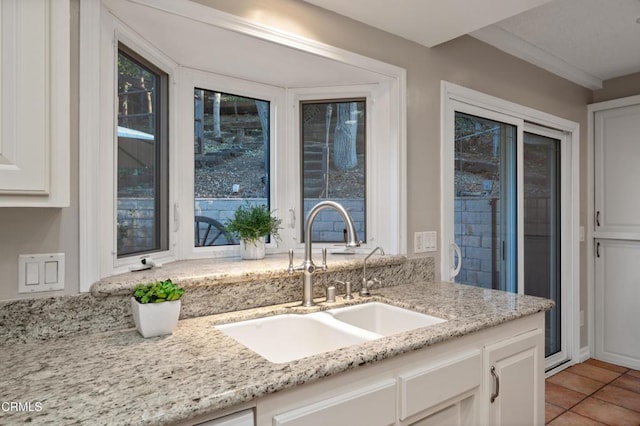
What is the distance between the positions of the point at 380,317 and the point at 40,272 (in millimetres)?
1278

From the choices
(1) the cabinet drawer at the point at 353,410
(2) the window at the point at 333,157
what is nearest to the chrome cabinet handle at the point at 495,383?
(1) the cabinet drawer at the point at 353,410

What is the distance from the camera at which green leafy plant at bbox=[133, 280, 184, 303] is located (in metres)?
1.20

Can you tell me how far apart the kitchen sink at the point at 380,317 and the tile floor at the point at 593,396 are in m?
1.52

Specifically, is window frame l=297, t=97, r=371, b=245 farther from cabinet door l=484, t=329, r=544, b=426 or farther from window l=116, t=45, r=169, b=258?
cabinet door l=484, t=329, r=544, b=426

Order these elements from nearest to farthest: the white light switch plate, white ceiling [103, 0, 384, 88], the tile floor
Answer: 1. the white light switch plate
2. white ceiling [103, 0, 384, 88]
3. the tile floor

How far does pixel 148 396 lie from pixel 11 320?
605 millimetres

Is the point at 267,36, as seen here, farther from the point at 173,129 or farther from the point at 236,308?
the point at 236,308

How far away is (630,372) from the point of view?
309cm

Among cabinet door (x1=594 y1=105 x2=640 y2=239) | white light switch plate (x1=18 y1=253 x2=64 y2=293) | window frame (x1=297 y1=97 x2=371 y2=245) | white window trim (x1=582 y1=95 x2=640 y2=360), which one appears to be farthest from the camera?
white window trim (x1=582 y1=95 x2=640 y2=360)

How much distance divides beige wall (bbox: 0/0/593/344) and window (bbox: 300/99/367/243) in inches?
11.4

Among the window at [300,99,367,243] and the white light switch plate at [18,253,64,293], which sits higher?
the window at [300,99,367,243]

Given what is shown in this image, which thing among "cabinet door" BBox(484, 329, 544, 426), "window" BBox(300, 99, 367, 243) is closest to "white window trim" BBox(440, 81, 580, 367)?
"window" BBox(300, 99, 367, 243)

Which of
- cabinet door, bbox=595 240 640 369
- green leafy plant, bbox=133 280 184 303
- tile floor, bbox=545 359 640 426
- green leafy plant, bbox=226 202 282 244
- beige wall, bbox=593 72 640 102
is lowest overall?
→ tile floor, bbox=545 359 640 426

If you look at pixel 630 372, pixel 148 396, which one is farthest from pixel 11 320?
pixel 630 372
